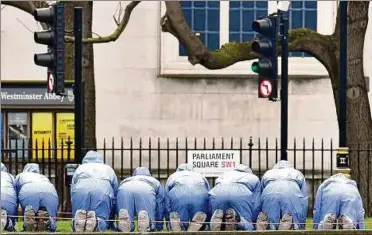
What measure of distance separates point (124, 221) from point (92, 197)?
62 cm

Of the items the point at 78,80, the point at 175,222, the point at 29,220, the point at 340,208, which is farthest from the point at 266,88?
the point at 29,220

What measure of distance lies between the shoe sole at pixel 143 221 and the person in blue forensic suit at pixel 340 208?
2.53 m

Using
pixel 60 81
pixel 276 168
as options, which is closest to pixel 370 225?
pixel 276 168

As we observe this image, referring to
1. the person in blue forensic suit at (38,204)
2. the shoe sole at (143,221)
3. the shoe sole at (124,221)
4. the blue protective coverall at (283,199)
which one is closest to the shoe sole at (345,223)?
the blue protective coverall at (283,199)

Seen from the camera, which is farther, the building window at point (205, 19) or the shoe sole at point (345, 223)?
the building window at point (205, 19)

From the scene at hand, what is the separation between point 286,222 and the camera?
2172 centimetres

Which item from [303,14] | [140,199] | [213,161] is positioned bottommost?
[140,199]

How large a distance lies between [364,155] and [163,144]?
10.8 meters

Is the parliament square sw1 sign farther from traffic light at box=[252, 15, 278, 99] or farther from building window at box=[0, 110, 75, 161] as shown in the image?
building window at box=[0, 110, 75, 161]

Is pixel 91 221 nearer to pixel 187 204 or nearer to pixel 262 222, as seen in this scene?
pixel 187 204

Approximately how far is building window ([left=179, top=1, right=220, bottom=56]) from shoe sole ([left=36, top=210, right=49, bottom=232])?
679 inches

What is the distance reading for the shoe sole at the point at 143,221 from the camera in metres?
21.7

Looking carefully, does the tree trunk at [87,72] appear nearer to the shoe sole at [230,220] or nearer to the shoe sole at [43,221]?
the shoe sole at [43,221]

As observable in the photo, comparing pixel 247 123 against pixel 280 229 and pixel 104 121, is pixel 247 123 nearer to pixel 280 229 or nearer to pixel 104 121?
pixel 104 121
